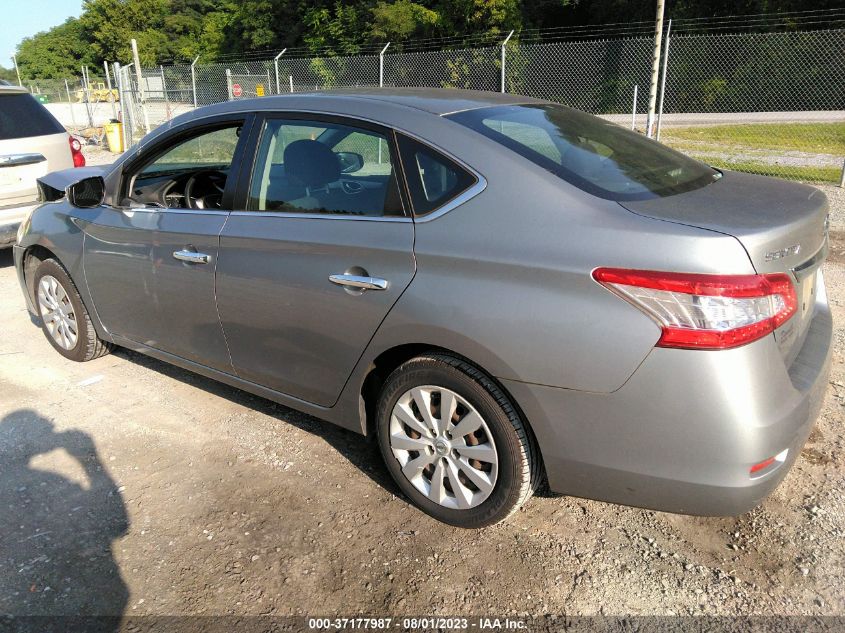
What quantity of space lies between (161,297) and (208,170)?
1142 millimetres

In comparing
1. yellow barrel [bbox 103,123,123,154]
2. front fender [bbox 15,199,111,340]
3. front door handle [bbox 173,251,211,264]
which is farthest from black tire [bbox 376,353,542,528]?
yellow barrel [bbox 103,123,123,154]

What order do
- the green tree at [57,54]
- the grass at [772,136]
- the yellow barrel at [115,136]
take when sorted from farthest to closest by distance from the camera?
the green tree at [57,54] < the yellow barrel at [115,136] < the grass at [772,136]

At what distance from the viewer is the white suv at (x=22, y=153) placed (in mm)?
6152

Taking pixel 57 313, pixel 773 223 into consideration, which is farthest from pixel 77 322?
pixel 773 223

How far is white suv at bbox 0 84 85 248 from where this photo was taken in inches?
242

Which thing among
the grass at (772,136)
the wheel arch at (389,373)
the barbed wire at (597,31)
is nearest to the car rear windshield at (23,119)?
the wheel arch at (389,373)

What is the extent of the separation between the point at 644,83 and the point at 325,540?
27140mm

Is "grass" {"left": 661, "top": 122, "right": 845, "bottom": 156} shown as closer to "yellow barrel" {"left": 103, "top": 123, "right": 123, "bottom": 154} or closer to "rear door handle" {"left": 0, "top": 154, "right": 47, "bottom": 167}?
"rear door handle" {"left": 0, "top": 154, "right": 47, "bottom": 167}

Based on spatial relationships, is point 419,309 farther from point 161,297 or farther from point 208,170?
point 208,170

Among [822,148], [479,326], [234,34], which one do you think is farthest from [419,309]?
[234,34]

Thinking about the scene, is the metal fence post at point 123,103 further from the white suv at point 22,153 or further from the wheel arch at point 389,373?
the wheel arch at point 389,373

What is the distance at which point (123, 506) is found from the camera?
2941mm

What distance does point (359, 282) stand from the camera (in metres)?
2.62

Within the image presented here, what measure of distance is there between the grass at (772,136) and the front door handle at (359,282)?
1564cm
